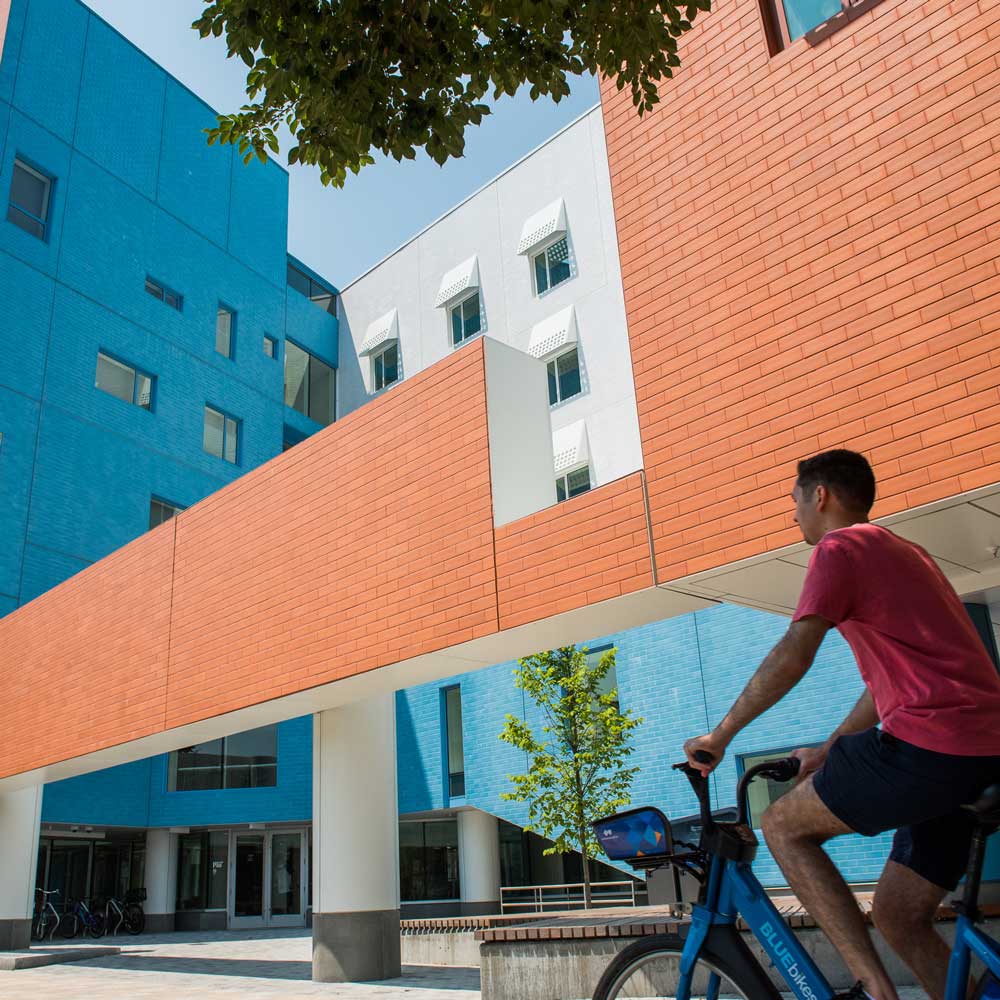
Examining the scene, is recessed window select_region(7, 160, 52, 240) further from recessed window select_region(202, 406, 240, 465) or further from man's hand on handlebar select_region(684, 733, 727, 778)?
man's hand on handlebar select_region(684, 733, 727, 778)

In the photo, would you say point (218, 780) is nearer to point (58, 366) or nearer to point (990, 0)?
point (58, 366)

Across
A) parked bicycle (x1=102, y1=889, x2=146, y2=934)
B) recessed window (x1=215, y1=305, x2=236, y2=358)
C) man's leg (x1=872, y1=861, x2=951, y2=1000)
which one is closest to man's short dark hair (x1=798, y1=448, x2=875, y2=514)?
man's leg (x1=872, y1=861, x2=951, y2=1000)

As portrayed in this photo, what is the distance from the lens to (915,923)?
2.63 m

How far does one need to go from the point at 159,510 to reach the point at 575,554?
21348 millimetres

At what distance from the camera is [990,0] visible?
646cm

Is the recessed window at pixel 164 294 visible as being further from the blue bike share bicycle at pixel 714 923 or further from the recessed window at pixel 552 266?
the blue bike share bicycle at pixel 714 923

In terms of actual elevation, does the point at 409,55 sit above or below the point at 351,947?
above

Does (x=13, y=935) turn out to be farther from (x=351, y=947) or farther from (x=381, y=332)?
(x=381, y=332)

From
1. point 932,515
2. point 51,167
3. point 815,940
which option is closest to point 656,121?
point 932,515

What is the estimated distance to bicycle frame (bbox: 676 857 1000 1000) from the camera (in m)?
2.44

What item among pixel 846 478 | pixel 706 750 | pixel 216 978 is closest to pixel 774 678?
pixel 706 750

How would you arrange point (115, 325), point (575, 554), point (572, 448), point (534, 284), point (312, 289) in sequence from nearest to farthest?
point (575, 554), point (572, 448), point (534, 284), point (115, 325), point (312, 289)

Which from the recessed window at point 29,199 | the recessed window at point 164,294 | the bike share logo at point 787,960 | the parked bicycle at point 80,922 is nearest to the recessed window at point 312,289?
the recessed window at point 164,294

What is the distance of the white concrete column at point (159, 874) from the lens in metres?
26.8
